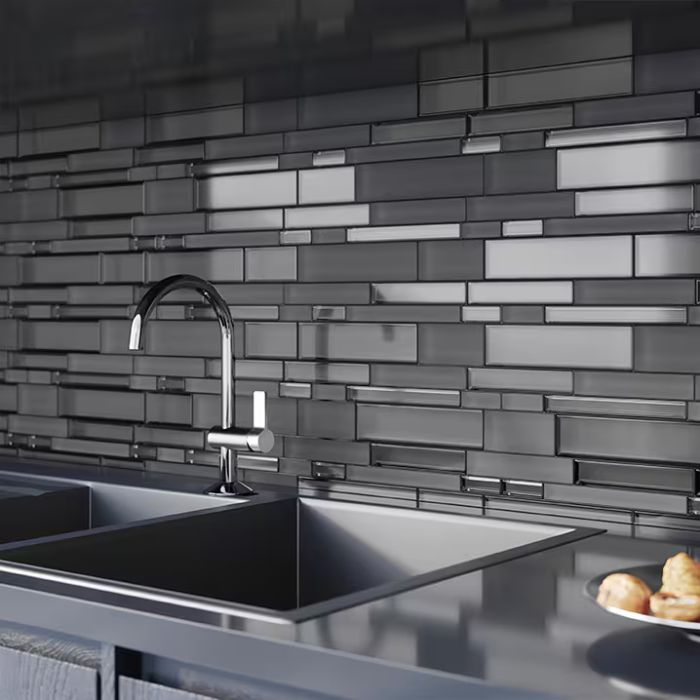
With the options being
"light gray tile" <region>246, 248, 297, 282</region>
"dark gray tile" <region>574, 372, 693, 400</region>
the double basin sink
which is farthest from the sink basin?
"light gray tile" <region>246, 248, 297, 282</region>

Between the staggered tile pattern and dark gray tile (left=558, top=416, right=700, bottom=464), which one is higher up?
the staggered tile pattern

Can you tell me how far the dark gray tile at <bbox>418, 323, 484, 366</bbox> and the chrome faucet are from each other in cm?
30

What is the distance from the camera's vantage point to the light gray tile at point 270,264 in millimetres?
2066

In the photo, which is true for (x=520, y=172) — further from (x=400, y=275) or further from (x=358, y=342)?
(x=358, y=342)

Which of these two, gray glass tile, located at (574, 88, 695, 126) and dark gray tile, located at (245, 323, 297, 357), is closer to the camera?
gray glass tile, located at (574, 88, 695, 126)

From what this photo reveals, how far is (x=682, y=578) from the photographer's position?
3.70 feet

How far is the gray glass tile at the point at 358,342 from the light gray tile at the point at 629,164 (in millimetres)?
378

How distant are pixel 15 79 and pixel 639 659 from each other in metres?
1.50

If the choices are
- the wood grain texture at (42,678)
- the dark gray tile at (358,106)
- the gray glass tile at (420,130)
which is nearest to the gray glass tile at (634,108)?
the gray glass tile at (420,130)

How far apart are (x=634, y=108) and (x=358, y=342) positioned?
24.1 inches

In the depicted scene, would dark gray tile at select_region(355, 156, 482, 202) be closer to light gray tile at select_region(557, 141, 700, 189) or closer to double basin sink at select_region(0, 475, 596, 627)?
light gray tile at select_region(557, 141, 700, 189)

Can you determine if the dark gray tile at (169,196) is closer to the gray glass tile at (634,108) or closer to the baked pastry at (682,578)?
the gray glass tile at (634,108)

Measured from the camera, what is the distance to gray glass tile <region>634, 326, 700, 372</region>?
1.67 metres

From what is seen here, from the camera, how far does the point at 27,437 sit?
246cm
